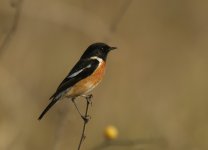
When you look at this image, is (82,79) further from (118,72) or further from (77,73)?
(118,72)

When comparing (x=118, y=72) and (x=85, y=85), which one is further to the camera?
(x=118, y=72)

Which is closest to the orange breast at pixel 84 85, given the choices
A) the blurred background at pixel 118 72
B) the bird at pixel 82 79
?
the bird at pixel 82 79

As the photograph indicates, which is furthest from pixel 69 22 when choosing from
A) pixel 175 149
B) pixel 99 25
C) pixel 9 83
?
pixel 175 149

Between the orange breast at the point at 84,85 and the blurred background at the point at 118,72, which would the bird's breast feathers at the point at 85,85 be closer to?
the orange breast at the point at 84,85

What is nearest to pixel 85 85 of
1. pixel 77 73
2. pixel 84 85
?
pixel 84 85

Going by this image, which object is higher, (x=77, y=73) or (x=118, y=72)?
(x=77, y=73)

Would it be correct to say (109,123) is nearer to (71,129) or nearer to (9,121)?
(71,129)
